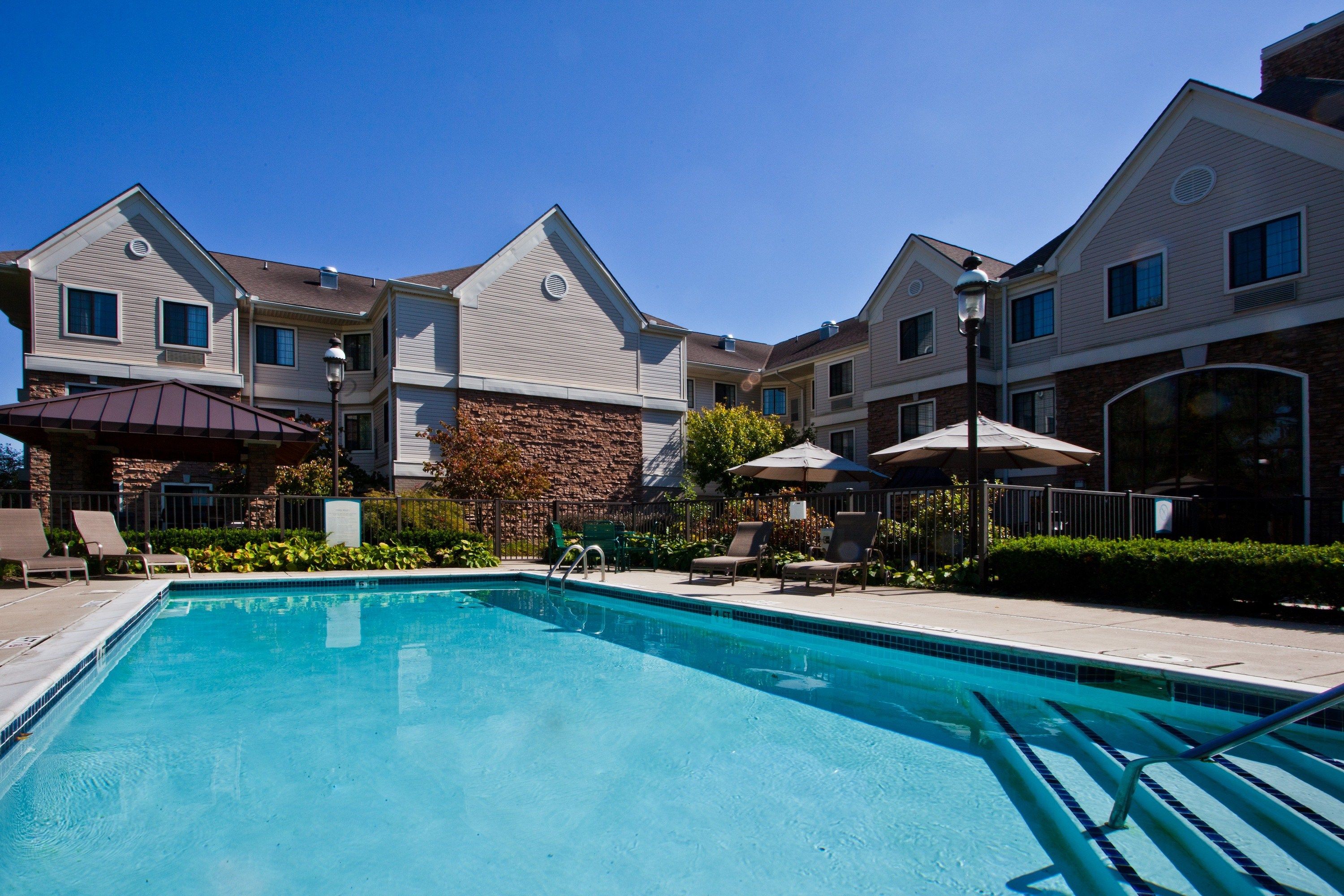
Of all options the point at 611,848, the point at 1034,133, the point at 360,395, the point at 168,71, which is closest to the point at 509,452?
the point at 360,395

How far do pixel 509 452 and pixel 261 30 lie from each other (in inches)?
424

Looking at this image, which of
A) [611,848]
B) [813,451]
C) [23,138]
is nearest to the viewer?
[611,848]

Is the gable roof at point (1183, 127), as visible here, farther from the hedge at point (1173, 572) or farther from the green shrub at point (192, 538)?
the green shrub at point (192, 538)

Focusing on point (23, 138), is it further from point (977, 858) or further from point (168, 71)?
point (977, 858)

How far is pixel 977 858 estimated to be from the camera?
A: 2.86 m

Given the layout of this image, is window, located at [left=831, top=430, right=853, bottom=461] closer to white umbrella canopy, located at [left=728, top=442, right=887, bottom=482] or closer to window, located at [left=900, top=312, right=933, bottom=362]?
window, located at [left=900, top=312, right=933, bottom=362]

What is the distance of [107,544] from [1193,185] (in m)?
21.2

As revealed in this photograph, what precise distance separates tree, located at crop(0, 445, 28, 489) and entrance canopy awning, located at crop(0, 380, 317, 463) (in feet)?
43.1

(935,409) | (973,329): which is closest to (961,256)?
(935,409)

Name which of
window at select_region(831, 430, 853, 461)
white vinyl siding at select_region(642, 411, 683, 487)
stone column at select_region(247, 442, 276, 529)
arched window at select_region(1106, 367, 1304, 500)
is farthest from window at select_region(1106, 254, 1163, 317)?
stone column at select_region(247, 442, 276, 529)

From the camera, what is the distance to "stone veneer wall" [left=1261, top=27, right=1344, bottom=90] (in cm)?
1647

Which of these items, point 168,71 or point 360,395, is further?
point 360,395

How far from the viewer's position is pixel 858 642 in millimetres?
6812

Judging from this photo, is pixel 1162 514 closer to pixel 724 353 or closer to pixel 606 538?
pixel 606 538
